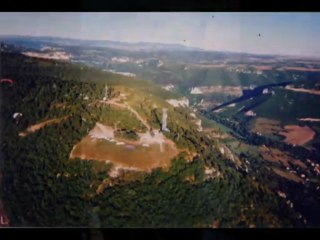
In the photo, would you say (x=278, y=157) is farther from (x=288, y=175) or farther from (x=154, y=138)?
(x=154, y=138)

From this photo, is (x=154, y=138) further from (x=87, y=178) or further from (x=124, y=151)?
(x=87, y=178)

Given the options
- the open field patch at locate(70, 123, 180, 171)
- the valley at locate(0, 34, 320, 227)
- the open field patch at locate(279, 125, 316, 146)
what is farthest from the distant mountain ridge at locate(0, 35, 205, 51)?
the open field patch at locate(279, 125, 316, 146)

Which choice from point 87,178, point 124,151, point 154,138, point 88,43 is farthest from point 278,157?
point 88,43

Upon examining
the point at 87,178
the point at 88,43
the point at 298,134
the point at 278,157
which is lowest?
the point at 87,178

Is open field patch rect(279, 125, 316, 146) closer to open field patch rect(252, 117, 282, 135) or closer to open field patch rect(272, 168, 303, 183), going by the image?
open field patch rect(252, 117, 282, 135)

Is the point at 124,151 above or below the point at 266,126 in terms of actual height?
below

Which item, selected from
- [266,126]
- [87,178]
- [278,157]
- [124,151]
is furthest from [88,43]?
[278,157]
